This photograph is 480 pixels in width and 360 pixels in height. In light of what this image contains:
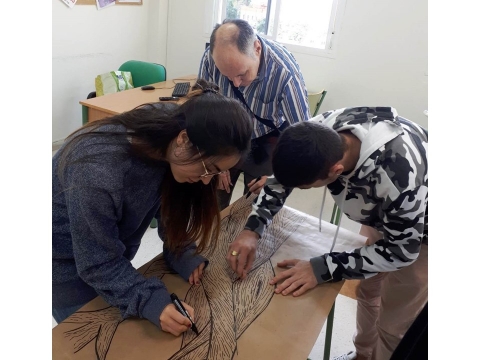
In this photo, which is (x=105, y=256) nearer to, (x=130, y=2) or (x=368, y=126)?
(x=368, y=126)

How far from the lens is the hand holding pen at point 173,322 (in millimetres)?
864

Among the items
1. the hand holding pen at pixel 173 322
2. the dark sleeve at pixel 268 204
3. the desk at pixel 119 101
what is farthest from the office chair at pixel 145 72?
the hand holding pen at pixel 173 322

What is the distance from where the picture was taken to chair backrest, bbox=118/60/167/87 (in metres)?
3.06

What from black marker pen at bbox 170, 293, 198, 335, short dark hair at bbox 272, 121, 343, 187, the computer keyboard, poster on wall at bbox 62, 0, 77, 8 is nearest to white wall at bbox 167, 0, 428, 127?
the computer keyboard

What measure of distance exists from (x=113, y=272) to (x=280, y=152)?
19.8 inches

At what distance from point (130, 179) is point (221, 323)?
0.41m

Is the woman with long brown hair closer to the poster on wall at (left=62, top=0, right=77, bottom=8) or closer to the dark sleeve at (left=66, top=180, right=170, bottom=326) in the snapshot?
the dark sleeve at (left=66, top=180, right=170, bottom=326)

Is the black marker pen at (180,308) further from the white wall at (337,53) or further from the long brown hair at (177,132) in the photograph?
the white wall at (337,53)

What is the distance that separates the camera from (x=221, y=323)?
3.05ft

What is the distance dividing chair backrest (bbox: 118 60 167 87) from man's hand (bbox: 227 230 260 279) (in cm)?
220

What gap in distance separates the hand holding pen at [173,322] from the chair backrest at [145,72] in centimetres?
251

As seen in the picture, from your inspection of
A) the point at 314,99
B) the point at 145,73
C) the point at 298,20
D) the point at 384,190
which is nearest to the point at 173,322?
the point at 384,190

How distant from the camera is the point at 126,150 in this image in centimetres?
86
